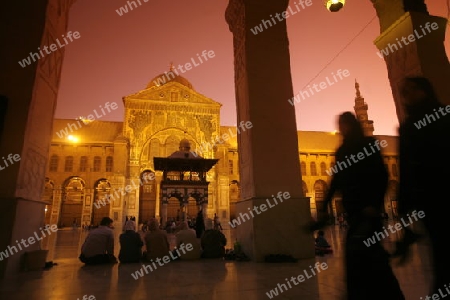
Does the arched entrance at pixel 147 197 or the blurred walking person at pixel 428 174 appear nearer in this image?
the blurred walking person at pixel 428 174

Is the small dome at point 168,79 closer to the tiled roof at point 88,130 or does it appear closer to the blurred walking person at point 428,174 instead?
the tiled roof at point 88,130

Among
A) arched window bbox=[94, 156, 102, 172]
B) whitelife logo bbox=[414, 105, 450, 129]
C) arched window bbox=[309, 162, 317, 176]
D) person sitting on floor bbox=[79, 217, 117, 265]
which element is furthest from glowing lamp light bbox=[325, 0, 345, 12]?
→ arched window bbox=[309, 162, 317, 176]

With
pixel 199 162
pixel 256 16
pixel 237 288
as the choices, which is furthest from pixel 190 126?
pixel 237 288

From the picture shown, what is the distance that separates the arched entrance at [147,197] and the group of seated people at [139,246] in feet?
66.4

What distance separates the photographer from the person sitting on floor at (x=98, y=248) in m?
5.73

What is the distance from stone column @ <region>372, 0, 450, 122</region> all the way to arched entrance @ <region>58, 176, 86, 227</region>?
91.2 feet

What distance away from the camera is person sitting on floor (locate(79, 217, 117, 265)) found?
5.73 metres

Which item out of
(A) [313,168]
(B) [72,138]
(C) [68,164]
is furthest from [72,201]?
(A) [313,168]

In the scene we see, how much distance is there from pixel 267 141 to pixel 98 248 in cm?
421

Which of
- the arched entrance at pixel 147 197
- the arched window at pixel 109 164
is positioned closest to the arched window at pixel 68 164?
the arched window at pixel 109 164

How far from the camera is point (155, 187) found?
87.1 feet

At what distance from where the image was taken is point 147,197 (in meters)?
26.3

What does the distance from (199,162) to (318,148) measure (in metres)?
23.5

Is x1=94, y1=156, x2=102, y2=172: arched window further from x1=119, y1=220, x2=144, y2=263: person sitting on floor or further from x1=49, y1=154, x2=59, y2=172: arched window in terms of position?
x1=119, y1=220, x2=144, y2=263: person sitting on floor
